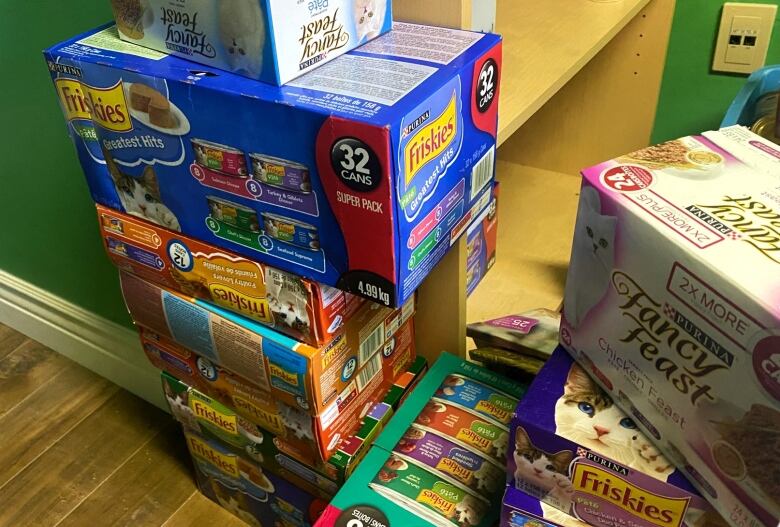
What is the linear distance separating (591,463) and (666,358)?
0.37 feet

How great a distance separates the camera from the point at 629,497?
1.86 feet

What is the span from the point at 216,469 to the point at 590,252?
2.55 feet

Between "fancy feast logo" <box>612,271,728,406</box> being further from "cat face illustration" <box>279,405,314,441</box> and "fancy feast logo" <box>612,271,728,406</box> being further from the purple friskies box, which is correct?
"cat face illustration" <box>279,405,314,441</box>

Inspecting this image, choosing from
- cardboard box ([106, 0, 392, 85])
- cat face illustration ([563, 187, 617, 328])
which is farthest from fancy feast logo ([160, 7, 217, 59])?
cat face illustration ([563, 187, 617, 328])

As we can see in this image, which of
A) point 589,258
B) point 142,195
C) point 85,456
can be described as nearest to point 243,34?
point 142,195

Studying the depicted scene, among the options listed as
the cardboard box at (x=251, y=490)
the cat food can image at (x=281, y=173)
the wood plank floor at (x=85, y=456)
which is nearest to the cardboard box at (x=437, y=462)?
the cardboard box at (x=251, y=490)

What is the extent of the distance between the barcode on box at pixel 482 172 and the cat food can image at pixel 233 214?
22cm

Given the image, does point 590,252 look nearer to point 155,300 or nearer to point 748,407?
point 748,407

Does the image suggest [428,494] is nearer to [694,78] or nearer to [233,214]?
[233,214]

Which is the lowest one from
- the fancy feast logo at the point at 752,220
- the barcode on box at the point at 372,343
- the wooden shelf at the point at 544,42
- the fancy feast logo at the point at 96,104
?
the barcode on box at the point at 372,343

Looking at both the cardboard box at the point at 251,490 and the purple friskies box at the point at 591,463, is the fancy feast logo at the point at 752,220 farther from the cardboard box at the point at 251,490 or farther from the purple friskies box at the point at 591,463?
the cardboard box at the point at 251,490

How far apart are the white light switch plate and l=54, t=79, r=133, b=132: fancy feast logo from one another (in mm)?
910

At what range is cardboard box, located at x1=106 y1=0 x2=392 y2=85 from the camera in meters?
0.56

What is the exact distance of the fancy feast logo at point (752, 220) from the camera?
0.48 meters
